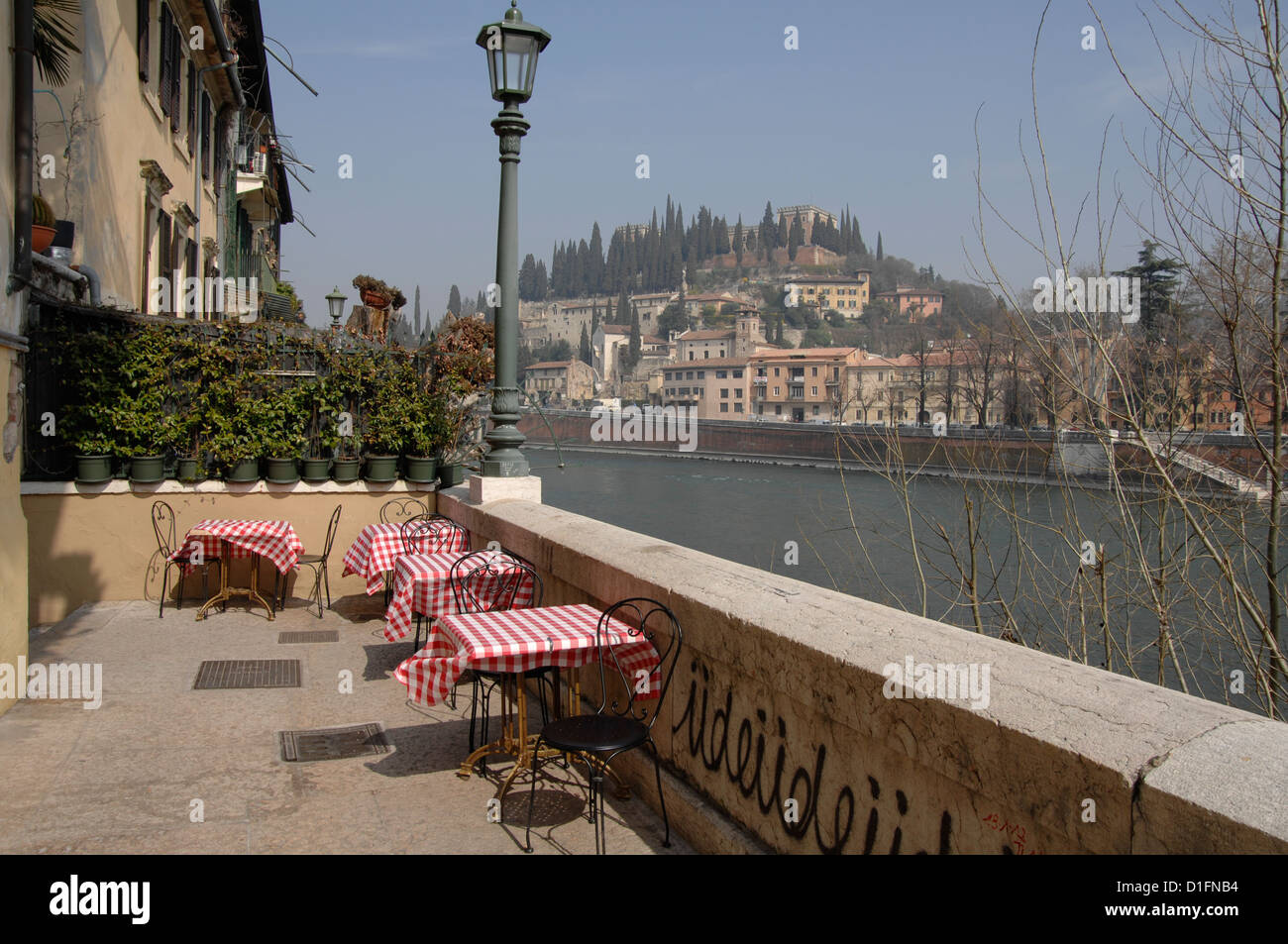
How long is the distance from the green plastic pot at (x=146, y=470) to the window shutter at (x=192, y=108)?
7576 millimetres

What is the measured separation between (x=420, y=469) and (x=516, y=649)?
5393 millimetres

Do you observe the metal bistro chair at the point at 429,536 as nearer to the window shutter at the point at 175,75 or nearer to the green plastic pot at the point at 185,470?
the green plastic pot at the point at 185,470

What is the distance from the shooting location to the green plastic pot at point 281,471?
8102mm

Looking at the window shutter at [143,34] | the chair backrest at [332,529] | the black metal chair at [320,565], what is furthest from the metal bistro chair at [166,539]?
the window shutter at [143,34]

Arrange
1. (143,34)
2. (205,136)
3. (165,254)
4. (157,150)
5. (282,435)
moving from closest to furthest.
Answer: (282,435), (143,34), (157,150), (165,254), (205,136)

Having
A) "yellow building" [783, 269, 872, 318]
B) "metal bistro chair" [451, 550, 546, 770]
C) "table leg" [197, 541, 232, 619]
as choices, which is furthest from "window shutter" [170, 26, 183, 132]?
"yellow building" [783, 269, 872, 318]

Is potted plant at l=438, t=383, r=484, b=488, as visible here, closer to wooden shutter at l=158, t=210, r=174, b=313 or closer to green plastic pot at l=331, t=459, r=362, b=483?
green plastic pot at l=331, t=459, r=362, b=483

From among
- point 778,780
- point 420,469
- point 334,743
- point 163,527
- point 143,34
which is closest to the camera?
point 778,780

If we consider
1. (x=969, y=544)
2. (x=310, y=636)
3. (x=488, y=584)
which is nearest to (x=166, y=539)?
(x=310, y=636)

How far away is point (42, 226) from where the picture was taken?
6820 mm

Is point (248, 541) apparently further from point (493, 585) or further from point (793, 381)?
point (793, 381)

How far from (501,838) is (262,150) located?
19536 millimetres

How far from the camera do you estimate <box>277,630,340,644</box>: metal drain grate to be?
22.1ft
